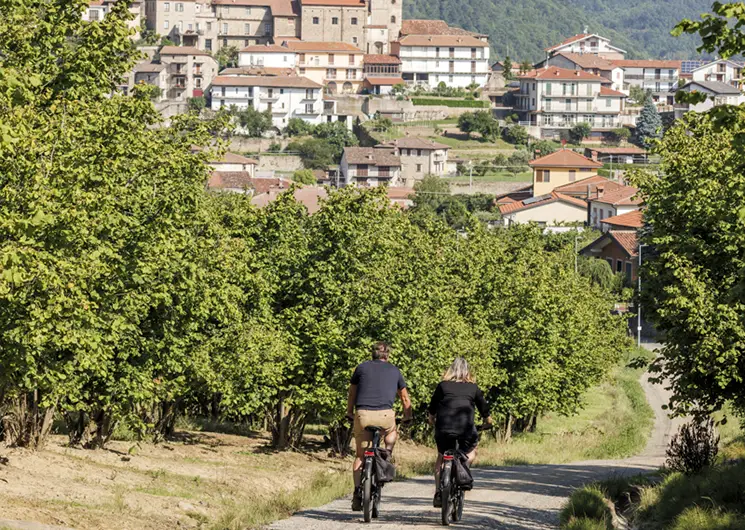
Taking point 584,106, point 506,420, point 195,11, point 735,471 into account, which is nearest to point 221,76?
point 195,11

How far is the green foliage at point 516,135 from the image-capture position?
168375mm

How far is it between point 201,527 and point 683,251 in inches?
453

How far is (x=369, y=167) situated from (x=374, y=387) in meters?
136

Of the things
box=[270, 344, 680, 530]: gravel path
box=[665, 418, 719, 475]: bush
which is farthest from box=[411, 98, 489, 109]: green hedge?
box=[665, 418, 719, 475]: bush

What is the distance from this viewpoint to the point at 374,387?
13.4 meters

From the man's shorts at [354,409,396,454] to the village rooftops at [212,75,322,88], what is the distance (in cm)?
15960

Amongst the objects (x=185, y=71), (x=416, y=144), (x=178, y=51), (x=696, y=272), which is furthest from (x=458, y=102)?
(x=696, y=272)

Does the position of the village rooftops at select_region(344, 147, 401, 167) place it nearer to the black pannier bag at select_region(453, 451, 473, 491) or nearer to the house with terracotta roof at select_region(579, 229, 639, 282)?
the house with terracotta roof at select_region(579, 229, 639, 282)

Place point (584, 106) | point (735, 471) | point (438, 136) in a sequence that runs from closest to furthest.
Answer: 1. point (735, 471)
2. point (438, 136)
3. point (584, 106)

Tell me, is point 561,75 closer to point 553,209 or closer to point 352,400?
point 553,209

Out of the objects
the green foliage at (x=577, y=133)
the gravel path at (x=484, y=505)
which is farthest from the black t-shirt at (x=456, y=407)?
the green foliage at (x=577, y=133)

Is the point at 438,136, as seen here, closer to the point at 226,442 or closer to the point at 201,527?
the point at 226,442

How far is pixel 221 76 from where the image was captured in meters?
173

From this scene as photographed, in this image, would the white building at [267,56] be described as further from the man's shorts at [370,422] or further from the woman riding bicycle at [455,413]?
the man's shorts at [370,422]
